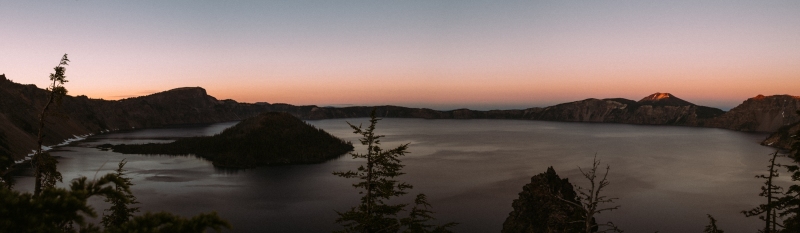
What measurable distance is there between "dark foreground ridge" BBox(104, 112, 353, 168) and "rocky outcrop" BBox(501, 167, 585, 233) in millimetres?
102033

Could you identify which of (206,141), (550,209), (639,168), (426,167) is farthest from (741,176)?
(206,141)

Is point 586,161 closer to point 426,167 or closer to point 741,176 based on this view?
point 741,176

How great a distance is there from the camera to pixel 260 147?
16138 cm

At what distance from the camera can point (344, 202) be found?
78.1 metres

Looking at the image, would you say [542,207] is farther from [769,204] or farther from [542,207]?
[769,204]

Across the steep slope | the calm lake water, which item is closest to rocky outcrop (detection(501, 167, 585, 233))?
the steep slope

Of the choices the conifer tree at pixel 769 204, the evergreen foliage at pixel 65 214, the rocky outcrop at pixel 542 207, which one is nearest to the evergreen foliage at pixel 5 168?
the evergreen foliage at pixel 65 214

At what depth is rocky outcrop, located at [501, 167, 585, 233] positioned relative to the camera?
156 feet

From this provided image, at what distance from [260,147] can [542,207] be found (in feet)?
A: 432

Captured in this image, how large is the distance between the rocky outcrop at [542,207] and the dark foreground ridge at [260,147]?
335 ft

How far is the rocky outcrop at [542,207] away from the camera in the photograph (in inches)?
1868

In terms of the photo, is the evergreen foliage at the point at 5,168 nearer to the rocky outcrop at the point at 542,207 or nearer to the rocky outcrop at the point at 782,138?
the rocky outcrop at the point at 542,207

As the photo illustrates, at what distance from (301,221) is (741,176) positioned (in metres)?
112

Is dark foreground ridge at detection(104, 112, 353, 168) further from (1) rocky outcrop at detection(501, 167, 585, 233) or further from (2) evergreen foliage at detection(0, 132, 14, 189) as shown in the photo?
(1) rocky outcrop at detection(501, 167, 585, 233)
